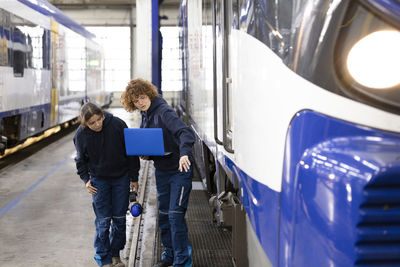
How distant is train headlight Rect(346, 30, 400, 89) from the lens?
5.82 feet

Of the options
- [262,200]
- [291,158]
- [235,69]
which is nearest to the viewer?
[291,158]

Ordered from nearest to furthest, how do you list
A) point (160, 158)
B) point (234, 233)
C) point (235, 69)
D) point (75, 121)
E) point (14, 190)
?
point (235, 69), point (234, 233), point (160, 158), point (14, 190), point (75, 121)

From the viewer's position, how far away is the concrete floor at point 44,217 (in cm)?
535

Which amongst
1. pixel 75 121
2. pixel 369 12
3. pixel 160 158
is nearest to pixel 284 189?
pixel 369 12

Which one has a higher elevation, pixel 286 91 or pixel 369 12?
pixel 369 12

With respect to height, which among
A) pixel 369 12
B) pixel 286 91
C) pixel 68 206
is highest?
pixel 369 12

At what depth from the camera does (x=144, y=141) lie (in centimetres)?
415

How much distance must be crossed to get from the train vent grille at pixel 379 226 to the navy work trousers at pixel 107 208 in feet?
9.90

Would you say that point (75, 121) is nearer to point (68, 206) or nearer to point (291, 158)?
point (68, 206)

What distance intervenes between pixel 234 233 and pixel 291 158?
4.33ft

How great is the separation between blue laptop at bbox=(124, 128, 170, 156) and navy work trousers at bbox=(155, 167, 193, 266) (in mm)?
237

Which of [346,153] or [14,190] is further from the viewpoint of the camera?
[14,190]

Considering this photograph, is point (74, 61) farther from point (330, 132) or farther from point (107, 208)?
point (330, 132)

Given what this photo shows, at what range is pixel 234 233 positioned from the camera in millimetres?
3152
